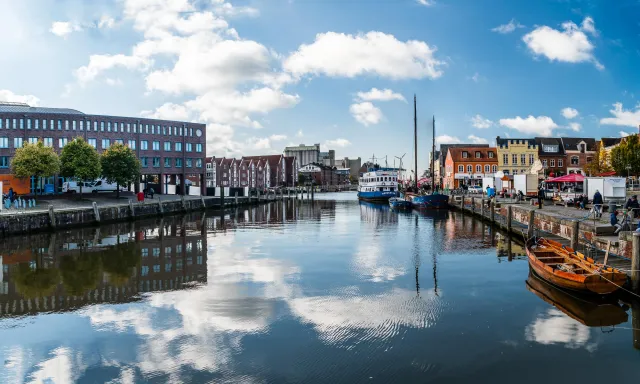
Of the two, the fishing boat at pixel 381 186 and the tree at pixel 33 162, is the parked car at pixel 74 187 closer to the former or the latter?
the tree at pixel 33 162

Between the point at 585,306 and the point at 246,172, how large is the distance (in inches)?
5874

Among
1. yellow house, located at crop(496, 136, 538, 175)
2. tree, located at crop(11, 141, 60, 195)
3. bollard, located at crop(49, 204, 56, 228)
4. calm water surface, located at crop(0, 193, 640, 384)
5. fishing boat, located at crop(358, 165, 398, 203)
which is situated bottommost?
calm water surface, located at crop(0, 193, 640, 384)

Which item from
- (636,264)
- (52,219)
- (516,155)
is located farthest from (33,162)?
(516,155)

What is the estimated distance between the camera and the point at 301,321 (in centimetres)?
1279

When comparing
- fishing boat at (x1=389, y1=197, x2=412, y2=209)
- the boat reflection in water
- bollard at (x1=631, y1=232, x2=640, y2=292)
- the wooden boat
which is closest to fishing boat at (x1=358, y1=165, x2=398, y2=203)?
fishing boat at (x1=389, y1=197, x2=412, y2=209)

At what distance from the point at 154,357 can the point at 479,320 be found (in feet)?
27.6

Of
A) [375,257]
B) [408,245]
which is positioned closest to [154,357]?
[375,257]

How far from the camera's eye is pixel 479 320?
12.9 metres

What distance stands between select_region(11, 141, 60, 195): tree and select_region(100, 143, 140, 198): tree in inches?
370

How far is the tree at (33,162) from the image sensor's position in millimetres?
45594

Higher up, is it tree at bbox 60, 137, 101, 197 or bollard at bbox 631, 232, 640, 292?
tree at bbox 60, 137, 101, 197

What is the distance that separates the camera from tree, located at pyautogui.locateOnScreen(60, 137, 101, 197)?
51.7 m

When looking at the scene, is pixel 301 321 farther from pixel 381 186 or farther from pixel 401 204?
pixel 381 186

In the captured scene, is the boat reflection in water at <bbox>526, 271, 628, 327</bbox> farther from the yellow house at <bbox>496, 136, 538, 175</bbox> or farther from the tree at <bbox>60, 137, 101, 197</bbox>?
the yellow house at <bbox>496, 136, 538, 175</bbox>
